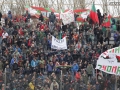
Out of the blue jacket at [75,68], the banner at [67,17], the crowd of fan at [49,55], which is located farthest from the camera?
the banner at [67,17]

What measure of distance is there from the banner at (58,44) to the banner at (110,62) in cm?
472

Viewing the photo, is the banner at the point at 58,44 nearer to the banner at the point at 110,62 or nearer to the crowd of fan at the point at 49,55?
the crowd of fan at the point at 49,55

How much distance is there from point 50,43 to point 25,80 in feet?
17.7

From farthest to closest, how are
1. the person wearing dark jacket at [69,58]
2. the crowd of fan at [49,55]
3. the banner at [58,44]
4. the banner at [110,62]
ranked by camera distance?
the banner at [58,44] → the person wearing dark jacket at [69,58] → the crowd of fan at [49,55] → the banner at [110,62]

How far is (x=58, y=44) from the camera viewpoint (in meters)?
26.8

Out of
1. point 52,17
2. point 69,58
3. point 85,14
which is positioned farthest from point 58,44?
point 85,14

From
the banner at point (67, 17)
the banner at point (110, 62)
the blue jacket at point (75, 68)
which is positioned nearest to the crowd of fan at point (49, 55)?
the blue jacket at point (75, 68)

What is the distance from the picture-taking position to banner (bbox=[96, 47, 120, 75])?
2194 centimetres

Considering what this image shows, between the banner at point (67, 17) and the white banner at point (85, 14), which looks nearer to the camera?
the banner at point (67, 17)

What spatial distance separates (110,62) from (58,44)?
5.38 metres

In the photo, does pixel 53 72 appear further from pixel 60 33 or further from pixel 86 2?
pixel 86 2

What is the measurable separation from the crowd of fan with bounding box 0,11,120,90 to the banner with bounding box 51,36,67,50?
1.25ft

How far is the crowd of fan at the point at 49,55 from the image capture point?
22.2 meters

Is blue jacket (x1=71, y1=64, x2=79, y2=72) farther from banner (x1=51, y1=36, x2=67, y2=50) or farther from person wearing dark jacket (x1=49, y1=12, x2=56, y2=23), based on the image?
person wearing dark jacket (x1=49, y1=12, x2=56, y2=23)
